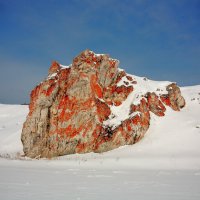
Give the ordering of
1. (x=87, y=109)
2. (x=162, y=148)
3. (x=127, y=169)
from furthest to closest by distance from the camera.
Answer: (x=87, y=109)
(x=162, y=148)
(x=127, y=169)

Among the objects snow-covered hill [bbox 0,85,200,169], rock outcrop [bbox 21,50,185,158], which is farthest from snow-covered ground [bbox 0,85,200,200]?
rock outcrop [bbox 21,50,185,158]

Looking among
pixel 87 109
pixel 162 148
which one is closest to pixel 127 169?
pixel 162 148

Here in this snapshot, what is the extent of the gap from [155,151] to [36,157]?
11393mm

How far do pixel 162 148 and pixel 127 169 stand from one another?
24.5 feet

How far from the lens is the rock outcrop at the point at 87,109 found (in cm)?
2869

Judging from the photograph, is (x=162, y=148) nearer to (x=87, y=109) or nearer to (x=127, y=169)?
(x=127, y=169)

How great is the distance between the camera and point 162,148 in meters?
26.4

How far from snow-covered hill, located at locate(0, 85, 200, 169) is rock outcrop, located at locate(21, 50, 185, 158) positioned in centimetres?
112

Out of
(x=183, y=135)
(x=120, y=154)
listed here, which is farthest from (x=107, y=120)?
(x=183, y=135)

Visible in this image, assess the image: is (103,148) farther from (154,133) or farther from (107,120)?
(154,133)

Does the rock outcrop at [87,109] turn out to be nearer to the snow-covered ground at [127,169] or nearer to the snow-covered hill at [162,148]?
the snow-covered hill at [162,148]

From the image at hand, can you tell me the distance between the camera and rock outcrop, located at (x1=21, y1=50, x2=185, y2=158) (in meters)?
28.7

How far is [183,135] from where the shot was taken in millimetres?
28141

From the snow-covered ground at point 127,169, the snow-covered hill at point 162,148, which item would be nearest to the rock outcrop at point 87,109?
the snow-covered hill at point 162,148
